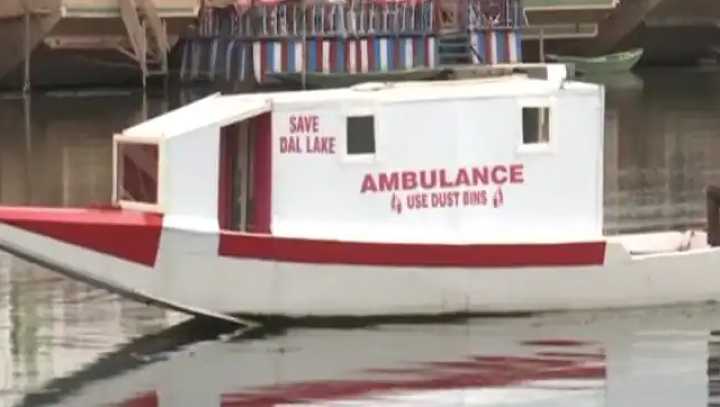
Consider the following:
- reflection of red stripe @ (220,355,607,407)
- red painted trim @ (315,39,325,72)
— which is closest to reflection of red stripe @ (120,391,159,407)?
reflection of red stripe @ (220,355,607,407)

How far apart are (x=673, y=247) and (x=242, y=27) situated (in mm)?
34373

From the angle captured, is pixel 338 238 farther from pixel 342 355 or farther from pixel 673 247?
pixel 673 247

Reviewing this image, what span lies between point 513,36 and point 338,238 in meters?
37.3

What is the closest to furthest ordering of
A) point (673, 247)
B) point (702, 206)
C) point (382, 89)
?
point (382, 89) → point (673, 247) → point (702, 206)

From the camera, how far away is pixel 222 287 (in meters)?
15.9

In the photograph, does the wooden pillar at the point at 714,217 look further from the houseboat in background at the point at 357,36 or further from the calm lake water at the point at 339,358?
the houseboat in background at the point at 357,36

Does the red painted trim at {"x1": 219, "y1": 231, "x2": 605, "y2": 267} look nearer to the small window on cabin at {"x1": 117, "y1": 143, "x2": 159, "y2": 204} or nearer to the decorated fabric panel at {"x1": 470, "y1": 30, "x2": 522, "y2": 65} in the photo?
the small window on cabin at {"x1": 117, "y1": 143, "x2": 159, "y2": 204}

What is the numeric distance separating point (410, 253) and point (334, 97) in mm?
1448

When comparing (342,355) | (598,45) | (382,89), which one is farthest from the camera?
(598,45)

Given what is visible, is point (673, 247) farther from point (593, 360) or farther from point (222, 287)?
point (222, 287)

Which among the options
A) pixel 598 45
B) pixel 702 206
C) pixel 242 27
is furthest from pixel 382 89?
pixel 598 45

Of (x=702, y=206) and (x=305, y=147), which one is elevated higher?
(x=305, y=147)

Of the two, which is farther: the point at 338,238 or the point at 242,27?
the point at 242,27

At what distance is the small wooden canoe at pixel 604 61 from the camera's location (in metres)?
59.1
